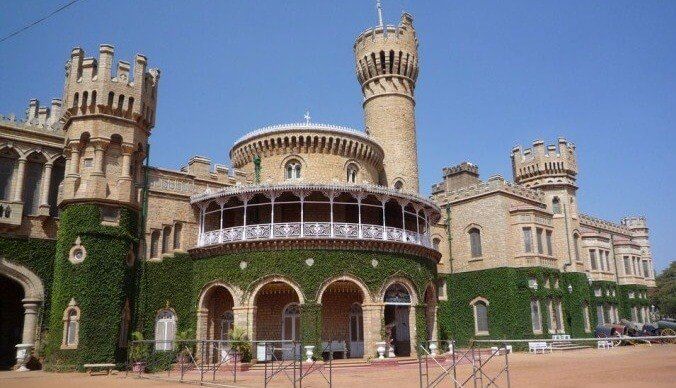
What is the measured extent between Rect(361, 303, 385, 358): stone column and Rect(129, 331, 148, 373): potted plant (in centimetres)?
1060

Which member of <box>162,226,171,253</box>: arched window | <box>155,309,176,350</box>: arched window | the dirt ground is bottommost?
the dirt ground

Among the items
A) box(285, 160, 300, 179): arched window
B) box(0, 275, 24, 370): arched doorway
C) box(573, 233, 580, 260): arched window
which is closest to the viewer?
box(0, 275, 24, 370): arched doorway

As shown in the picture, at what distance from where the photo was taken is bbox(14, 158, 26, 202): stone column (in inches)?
1056

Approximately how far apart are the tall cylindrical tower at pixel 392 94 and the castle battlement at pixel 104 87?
1970 cm

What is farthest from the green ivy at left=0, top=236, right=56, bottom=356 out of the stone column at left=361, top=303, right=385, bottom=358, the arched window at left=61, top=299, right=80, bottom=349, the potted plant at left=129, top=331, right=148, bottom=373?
the stone column at left=361, top=303, right=385, bottom=358

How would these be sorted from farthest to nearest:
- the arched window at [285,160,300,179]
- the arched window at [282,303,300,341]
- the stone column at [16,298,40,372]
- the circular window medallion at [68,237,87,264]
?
the arched window at [285,160,300,179]
the arched window at [282,303,300,341]
the circular window medallion at [68,237,87,264]
the stone column at [16,298,40,372]

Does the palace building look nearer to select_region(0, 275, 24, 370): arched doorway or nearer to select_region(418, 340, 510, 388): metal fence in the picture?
select_region(0, 275, 24, 370): arched doorway

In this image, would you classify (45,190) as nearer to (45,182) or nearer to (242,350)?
(45,182)

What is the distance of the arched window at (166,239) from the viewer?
2958cm

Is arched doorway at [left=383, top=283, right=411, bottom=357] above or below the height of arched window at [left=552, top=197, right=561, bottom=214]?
below

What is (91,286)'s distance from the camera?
A: 83.3 ft

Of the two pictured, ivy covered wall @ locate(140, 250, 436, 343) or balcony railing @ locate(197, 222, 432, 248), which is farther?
balcony railing @ locate(197, 222, 432, 248)

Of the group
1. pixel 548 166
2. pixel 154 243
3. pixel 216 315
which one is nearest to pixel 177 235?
pixel 154 243

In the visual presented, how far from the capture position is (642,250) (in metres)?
58.7
